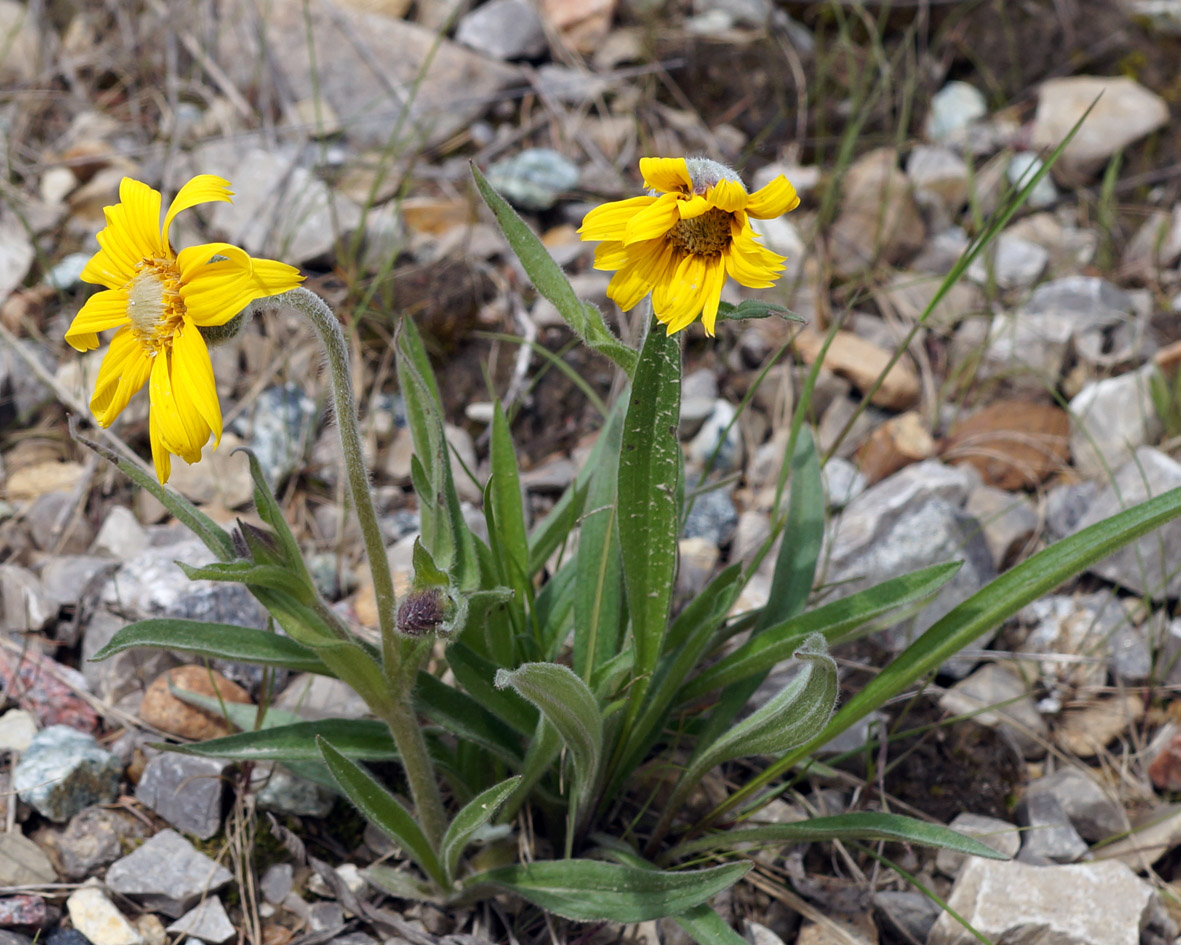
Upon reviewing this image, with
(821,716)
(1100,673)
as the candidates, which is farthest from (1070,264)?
(821,716)

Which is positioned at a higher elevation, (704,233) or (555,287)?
(704,233)

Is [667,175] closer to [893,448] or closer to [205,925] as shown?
[205,925]

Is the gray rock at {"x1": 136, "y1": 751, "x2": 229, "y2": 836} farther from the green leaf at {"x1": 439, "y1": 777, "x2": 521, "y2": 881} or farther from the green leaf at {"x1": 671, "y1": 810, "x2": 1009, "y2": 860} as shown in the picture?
the green leaf at {"x1": 671, "y1": 810, "x2": 1009, "y2": 860}

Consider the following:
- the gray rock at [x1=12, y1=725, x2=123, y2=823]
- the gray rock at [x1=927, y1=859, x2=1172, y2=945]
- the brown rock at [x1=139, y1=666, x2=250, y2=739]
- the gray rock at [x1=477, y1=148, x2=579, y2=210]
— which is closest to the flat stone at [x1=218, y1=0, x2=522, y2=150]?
the gray rock at [x1=477, y1=148, x2=579, y2=210]

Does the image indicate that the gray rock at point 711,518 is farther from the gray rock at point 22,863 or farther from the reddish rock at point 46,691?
the gray rock at point 22,863

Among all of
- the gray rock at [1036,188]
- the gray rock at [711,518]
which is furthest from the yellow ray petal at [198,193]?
the gray rock at [1036,188]

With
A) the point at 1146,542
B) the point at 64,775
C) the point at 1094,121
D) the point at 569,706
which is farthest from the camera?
the point at 1094,121

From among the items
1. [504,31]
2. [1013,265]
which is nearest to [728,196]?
[1013,265]
